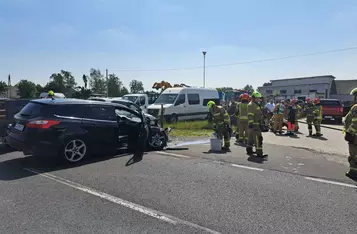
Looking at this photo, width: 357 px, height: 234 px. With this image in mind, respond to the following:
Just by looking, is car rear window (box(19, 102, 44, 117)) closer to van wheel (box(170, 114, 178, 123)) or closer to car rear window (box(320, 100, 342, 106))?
van wheel (box(170, 114, 178, 123))

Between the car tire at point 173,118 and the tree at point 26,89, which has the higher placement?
the tree at point 26,89

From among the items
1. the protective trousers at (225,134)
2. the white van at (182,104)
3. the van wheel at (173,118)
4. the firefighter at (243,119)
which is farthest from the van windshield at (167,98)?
the protective trousers at (225,134)

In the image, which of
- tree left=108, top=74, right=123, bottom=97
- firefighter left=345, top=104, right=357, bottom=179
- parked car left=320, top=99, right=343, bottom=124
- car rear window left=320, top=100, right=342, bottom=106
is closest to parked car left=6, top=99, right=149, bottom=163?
firefighter left=345, top=104, right=357, bottom=179

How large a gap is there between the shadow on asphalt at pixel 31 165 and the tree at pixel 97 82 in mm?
83995

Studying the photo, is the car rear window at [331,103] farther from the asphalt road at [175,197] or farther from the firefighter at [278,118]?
the asphalt road at [175,197]

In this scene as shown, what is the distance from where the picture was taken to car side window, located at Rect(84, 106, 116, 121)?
7.16m

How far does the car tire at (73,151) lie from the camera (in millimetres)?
6508

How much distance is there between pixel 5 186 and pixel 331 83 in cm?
6605

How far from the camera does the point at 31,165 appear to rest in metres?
6.57

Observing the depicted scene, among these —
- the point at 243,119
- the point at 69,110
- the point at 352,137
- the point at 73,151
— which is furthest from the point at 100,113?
the point at 352,137

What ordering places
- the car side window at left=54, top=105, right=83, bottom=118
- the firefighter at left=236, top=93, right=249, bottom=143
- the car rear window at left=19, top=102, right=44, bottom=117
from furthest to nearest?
the firefighter at left=236, top=93, right=249, bottom=143 < the car side window at left=54, top=105, right=83, bottom=118 < the car rear window at left=19, top=102, right=44, bottom=117

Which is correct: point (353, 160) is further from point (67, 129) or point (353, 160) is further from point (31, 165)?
point (31, 165)

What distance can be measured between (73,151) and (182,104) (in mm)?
11162

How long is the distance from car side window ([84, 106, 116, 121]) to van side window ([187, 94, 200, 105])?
10.6 meters
